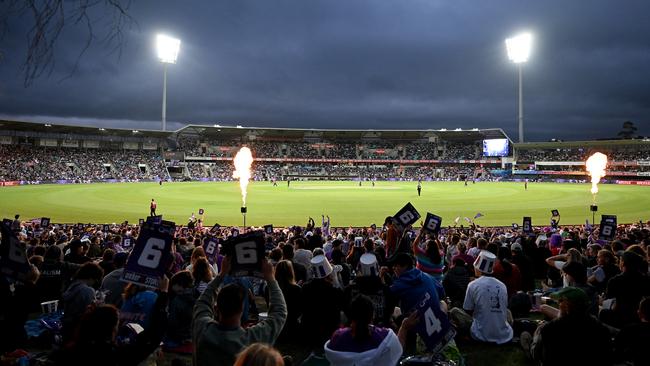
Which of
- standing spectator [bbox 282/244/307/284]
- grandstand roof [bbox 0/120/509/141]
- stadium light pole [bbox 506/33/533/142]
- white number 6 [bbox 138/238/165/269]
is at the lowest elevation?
standing spectator [bbox 282/244/307/284]

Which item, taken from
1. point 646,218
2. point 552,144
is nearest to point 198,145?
point 552,144

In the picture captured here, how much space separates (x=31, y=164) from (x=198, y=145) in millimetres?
44409

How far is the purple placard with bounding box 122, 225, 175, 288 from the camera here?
4816 millimetres

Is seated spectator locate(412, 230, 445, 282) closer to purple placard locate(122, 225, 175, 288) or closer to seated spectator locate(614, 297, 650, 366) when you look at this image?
seated spectator locate(614, 297, 650, 366)

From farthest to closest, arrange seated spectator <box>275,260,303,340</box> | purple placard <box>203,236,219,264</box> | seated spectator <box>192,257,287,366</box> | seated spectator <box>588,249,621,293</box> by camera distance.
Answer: purple placard <box>203,236,219,264</box>
seated spectator <box>588,249,621,293</box>
seated spectator <box>275,260,303,340</box>
seated spectator <box>192,257,287,366</box>

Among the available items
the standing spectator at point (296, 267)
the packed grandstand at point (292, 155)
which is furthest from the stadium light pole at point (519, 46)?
the standing spectator at point (296, 267)

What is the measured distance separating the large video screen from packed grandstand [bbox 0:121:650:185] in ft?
4.98

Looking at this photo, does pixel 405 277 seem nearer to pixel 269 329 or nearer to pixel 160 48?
pixel 269 329

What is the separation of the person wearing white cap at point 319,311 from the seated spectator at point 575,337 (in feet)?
9.66

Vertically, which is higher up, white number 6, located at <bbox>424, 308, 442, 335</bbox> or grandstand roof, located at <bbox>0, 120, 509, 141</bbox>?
grandstand roof, located at <bbox>0, 120, 509, 141</bbox>

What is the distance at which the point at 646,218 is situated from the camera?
32.5 metres

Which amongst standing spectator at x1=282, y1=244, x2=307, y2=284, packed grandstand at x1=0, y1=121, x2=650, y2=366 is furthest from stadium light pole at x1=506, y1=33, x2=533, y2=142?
standing spectator at x1=282, y1=244, x2=307, y2=284

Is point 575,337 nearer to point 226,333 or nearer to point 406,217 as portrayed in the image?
point 226,333

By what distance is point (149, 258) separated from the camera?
4871mm
